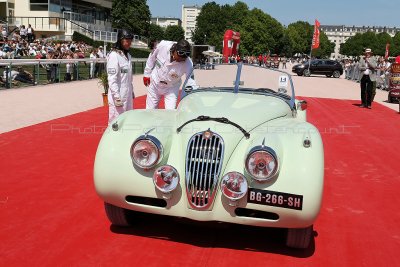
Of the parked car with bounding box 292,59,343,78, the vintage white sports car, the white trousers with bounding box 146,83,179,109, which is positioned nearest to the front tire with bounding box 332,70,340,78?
the parked car with bounding box 292,59,343,78

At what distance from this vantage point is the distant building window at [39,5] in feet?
156

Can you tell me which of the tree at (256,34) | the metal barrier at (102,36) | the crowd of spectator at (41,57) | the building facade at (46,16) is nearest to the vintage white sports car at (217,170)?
the crowd of spectator at (41,57)

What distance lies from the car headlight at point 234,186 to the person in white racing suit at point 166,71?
3.29m

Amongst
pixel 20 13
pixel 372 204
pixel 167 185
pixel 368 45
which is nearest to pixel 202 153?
pixel 167 185

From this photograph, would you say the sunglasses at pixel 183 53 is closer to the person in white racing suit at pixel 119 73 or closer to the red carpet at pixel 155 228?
the person in white racing suit at pixel 119 73

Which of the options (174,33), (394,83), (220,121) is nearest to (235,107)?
(220,121)

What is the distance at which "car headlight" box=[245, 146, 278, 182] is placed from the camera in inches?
136

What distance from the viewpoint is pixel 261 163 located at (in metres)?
3.48

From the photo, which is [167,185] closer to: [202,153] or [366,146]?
[202,153]

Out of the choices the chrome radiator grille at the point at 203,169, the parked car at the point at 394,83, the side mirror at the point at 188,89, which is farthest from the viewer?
the parked car at the point at 394,83

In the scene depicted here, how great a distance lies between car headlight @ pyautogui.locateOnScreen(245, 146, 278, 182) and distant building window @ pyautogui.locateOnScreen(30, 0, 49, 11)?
162 feet

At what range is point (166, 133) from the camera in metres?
3.94

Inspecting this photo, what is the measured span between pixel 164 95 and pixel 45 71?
12.6m

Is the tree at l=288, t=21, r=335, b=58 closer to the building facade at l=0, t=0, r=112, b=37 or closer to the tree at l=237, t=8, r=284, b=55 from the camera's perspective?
the tree at l=237, t=8, r=284, b=55
